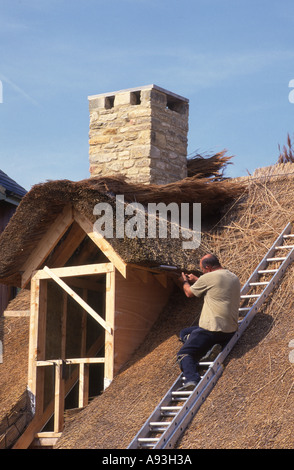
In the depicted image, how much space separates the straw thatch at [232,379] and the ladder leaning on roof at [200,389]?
87 mm

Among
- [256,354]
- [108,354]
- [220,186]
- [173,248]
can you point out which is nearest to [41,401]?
[108,354]

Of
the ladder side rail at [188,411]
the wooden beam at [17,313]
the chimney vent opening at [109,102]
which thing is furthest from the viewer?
the chimney vent opening at [109,102]

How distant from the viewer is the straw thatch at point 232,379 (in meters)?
6.78

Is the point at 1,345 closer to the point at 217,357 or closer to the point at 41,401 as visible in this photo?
the point at 41,401

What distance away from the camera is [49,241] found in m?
9.93

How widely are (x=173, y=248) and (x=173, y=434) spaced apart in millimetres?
2764

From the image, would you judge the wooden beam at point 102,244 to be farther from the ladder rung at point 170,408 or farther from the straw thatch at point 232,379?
the ladder rung at point 170,408

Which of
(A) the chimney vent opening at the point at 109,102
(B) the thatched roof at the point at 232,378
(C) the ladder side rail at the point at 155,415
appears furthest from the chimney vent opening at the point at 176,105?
(C) the ladder side rail at the point at 155,415

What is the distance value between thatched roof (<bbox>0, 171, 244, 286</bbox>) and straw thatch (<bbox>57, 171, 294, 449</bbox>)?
0.66 m

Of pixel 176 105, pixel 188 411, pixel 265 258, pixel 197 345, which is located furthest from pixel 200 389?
Answer: pixel 176 105

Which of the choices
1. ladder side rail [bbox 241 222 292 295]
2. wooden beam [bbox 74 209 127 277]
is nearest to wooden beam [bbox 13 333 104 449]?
wooden beam [bbox 74 209 127 277]

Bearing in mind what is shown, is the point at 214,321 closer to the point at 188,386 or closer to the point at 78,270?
the point at 188,386
